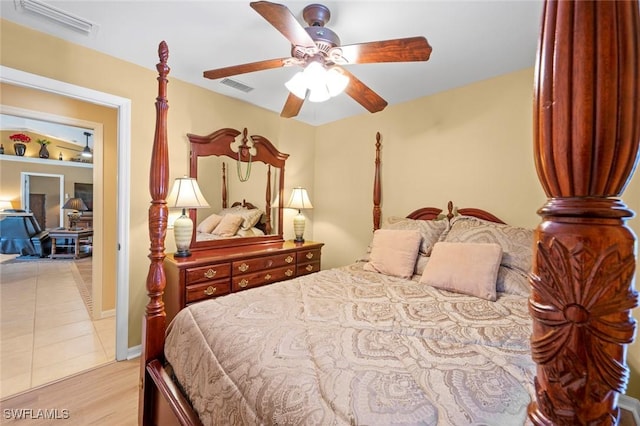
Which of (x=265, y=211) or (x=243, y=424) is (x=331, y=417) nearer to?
(x=243, y=424)

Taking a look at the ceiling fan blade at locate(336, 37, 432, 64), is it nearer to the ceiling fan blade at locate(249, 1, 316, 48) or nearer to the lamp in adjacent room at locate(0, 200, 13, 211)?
the ceiling fan blade at locate(249, 1, 316, 48)

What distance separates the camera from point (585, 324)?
1.29ft

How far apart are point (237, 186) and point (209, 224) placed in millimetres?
522

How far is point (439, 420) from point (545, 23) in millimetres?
859

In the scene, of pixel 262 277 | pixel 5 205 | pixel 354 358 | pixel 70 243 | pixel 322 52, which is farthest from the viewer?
pixel 5 205

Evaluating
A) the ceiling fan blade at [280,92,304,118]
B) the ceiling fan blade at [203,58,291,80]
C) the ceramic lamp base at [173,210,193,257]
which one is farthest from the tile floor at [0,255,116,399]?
the ceiling fan blade at [280,92,304,118]

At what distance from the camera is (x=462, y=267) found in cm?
171

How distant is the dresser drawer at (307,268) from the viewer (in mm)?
2919

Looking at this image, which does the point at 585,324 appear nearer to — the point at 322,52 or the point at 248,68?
the point at 322,52

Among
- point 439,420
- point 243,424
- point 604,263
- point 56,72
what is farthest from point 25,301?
point 604,263

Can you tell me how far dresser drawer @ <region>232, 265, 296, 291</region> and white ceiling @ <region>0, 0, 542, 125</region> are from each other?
5.94 ft

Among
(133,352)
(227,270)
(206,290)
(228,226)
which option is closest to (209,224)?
(228,226)

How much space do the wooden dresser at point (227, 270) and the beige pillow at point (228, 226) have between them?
0.17 m

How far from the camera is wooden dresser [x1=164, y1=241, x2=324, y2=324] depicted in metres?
2.06
